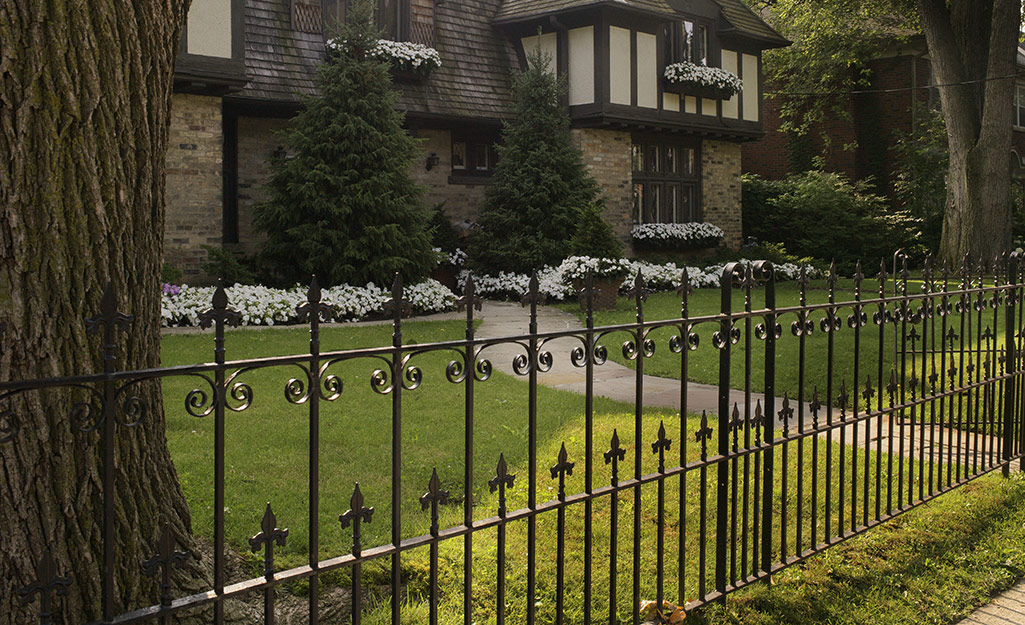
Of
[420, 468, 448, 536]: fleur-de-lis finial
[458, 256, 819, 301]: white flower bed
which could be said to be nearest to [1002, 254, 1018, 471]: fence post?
[420, 468, 448, 536]: fleur-de-lis finial

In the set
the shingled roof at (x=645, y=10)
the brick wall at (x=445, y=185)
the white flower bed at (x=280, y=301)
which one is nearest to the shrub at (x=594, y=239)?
the white flower bed at (x=280, y=301)

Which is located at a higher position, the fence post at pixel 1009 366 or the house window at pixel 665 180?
the house window at pixel 665 180

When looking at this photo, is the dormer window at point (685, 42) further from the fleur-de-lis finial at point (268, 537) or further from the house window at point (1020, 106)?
the fleur-de-lis finial at point (268, 537)

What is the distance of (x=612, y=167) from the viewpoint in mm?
18938

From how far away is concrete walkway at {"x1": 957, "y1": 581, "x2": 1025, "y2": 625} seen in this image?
3.88 meters

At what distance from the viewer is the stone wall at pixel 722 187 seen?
21141 millimetres

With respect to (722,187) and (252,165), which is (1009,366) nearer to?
(252,165)

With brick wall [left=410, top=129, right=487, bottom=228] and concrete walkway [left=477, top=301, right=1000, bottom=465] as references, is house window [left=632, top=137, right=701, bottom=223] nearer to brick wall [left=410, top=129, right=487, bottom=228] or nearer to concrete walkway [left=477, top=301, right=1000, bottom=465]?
brick wall [left=410, top=129, right=487, bottom=228]

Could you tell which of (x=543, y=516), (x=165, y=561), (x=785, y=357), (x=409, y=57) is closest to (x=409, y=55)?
(x=409, y=57)

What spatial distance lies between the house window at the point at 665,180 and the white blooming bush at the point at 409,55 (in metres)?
5.10

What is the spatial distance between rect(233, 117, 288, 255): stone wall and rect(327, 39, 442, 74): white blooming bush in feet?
6.95

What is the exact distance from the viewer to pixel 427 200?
17.3m

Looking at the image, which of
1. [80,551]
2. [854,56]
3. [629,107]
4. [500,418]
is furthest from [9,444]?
[854,56]

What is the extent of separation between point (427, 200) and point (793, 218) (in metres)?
9.86
